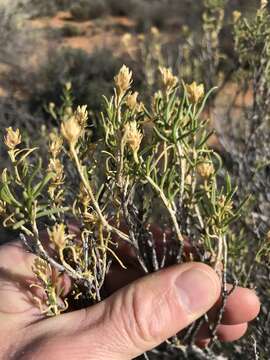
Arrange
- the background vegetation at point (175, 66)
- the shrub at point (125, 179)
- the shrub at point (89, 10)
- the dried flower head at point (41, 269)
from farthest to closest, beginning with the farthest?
the shrub at point (89, 10)
the background vegetation at point (175, 66)
the dried flower head at point (41, 269)
the shrub at point (125, 179)

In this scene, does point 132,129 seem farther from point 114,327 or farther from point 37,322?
point 37,322

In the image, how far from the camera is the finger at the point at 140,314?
117 cm

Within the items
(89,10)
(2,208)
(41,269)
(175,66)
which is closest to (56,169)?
(2,208)

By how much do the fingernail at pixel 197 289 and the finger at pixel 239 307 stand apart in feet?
0.85

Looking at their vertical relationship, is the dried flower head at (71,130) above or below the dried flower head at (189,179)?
above

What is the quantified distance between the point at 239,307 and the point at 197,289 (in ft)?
1.26

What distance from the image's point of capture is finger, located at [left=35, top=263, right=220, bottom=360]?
117 cm

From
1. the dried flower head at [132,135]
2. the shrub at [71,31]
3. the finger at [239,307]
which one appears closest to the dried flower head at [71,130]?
the dried flower head at [132,135]

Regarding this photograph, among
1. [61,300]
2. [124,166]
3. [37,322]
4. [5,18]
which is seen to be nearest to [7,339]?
[37,322]

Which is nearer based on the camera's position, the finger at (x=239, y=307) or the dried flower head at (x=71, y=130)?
the dried flower head at (x=71, y=130)

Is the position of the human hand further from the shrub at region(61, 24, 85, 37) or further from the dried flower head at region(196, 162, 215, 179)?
the shrub at region(61, 24, 85, 37)

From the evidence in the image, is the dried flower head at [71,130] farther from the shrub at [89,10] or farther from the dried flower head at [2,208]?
the shrub at [89,10]

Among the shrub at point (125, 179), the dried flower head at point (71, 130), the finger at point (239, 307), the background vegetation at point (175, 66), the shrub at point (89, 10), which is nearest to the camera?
the dried flower head at point (71, 130)

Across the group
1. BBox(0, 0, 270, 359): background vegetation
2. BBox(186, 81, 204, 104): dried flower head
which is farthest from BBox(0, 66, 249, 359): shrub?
BBox(0, 0, 270, 359): background vegetation
